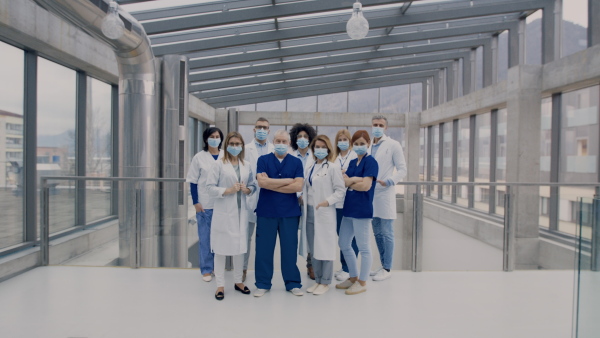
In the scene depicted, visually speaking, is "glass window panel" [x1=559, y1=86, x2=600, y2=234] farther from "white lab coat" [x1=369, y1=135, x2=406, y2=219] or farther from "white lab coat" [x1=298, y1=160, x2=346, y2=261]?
"white lab coat" [x1=298, y1=160, x2=346, y2=261]

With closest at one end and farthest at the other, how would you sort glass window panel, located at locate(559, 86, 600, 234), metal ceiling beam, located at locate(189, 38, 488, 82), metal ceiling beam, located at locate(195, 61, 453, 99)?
1. glass window panel, located at locate(559, 86, 600, 234)
2. metal ceiling beam, located at locate(189, 38, 488, 82)
3. metal ceiling beam, located at locate(195, 61, 453, 99)

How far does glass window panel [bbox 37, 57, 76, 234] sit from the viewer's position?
Result: 581 cm

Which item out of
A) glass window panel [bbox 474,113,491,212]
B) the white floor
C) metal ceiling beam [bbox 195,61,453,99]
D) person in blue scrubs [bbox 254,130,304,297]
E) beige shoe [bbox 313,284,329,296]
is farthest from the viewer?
metal ceiling beam [bbox 195,61,453,99]

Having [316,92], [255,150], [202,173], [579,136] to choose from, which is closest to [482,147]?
[579,136]

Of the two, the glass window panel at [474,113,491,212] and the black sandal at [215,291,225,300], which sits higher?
the glass window panel at [474,113,491,212]

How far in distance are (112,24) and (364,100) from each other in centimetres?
1440

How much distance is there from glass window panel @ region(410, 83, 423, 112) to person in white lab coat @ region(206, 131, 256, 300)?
49.3ft

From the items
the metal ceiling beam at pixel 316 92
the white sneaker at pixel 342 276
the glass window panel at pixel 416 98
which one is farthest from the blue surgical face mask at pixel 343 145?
the glass window panel at pixel 416 98

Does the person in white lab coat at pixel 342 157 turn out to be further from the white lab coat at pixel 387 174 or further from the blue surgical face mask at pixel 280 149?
the blue surgical face mask at pixel 280 149

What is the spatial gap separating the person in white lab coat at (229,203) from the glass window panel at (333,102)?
46.5 ft

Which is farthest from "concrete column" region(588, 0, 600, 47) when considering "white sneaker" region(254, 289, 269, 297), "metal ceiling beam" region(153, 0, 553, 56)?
"white sneaker" region(254, 289, 269, 297)

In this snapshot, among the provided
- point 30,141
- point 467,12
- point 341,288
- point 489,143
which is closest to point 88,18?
point 30,141

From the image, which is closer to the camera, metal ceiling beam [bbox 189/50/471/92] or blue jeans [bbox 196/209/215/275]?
blue jeans [bbox 196/209/215/275]

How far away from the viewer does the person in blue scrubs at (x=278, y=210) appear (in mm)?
4293
